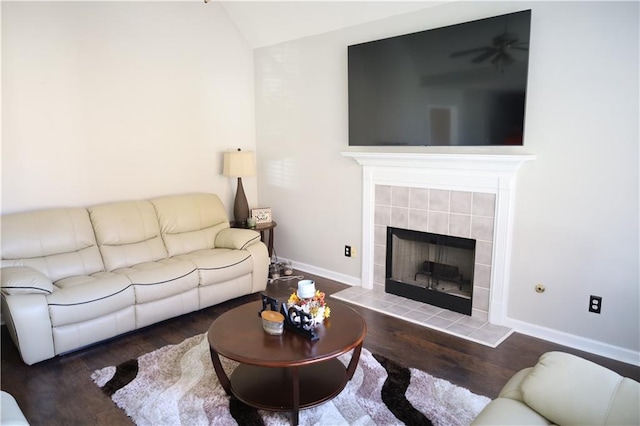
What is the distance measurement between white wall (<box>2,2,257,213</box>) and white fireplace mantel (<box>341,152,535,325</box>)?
5.81ft

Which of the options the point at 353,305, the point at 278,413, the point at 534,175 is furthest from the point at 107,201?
the point at 534,175

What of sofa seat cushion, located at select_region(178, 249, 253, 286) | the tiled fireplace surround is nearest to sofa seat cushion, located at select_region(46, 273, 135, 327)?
sofa seat cushion, located at select_region(178, 249, 253, 286)

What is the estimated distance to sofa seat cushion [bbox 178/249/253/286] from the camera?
11.8 feet

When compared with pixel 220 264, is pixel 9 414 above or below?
below

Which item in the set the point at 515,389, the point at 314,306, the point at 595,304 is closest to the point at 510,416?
the point at 515,389

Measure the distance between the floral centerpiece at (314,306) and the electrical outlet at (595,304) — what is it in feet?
6.03

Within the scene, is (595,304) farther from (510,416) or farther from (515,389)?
(510,416)

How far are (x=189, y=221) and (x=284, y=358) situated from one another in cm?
240

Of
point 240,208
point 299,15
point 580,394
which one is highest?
point 299,15

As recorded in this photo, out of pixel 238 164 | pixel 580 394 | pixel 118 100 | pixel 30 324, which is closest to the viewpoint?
pixel 580 394

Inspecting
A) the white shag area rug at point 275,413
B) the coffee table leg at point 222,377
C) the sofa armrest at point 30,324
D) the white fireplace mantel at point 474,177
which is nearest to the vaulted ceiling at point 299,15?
the white fireplace mantel at point 474,177

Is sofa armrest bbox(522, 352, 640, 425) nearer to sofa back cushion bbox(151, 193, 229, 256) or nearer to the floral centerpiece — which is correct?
the floral centerpiece

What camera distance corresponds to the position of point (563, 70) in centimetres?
290

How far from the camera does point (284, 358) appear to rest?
6.91 feet
